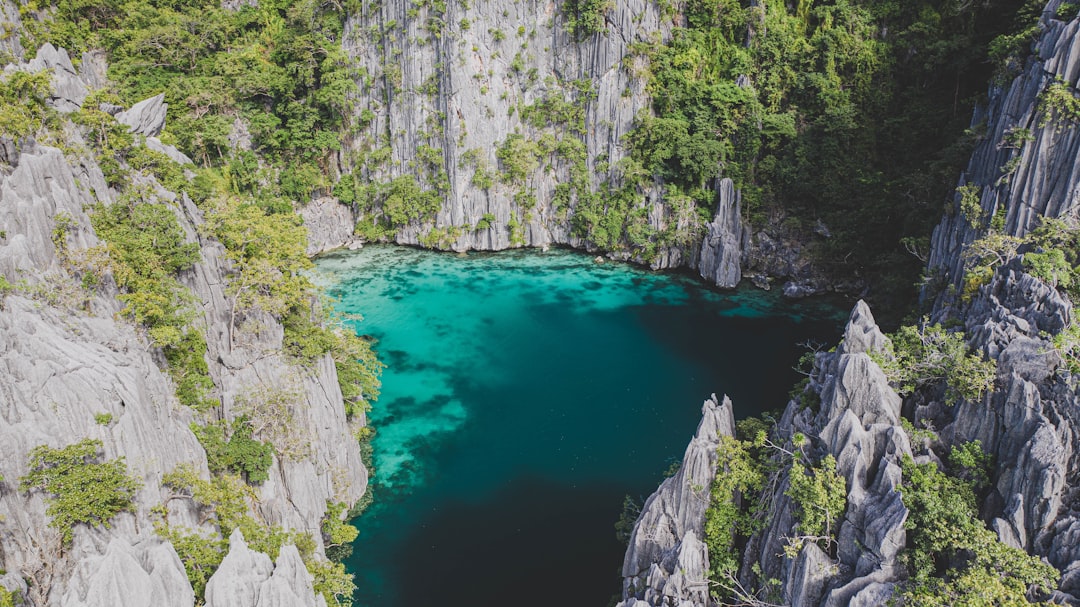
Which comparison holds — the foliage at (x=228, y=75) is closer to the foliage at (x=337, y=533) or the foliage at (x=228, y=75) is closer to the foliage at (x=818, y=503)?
the foliage at (x=337, y=533)

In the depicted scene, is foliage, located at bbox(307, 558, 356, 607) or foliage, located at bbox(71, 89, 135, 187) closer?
foliage, located at bbox(307, 558, 356, 607)

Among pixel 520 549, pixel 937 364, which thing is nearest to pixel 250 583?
pixel 520 549

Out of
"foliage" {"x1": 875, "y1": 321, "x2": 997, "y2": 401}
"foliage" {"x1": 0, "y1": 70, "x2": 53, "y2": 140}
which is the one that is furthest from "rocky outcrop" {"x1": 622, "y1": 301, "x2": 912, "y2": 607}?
"foliage" {"x1": 0, "y1": 70, "x2": 53, "y2": 140}

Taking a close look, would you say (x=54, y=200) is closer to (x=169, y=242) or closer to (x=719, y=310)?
(x=169, y=242)

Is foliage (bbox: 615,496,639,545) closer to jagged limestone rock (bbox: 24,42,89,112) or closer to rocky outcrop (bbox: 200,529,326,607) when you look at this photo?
rocky outcrop (bbox: 200,529,326,607)

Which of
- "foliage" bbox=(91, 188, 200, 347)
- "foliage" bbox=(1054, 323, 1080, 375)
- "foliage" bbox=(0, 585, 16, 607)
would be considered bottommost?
"foliage" bbox=(0, 585, 16, 607)

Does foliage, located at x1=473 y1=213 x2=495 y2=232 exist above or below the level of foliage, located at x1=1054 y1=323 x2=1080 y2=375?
above

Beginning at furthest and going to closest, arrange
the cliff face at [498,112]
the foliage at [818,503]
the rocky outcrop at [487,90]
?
the rocky outcrop at [487,90]
the cliff face at [498,112]
the foliage at [818,503]

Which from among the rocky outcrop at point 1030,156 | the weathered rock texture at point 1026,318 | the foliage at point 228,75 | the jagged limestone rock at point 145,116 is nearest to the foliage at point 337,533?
the weathered rock texture at point 1026,318
